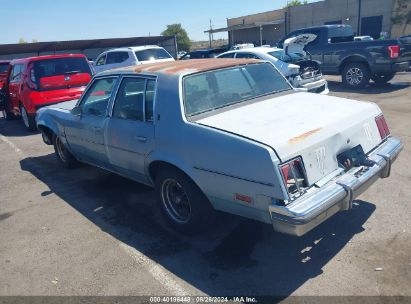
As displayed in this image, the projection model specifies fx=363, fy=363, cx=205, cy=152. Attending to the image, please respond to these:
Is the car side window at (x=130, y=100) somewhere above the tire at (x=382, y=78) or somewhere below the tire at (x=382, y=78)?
above

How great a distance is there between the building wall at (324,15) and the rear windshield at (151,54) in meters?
27.0

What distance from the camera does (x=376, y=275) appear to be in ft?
9.74

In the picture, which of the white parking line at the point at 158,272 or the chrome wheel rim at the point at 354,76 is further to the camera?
the chrome wheel rim at the point at 354,76

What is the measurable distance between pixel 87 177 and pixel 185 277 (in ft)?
10.7

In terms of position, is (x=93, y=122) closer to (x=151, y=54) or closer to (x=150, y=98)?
(x=150, y=98)

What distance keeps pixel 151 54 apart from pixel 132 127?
1079 cm

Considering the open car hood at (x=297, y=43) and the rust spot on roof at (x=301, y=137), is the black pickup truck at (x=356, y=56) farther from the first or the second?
the rust spot on roof at (x=301, y=137)

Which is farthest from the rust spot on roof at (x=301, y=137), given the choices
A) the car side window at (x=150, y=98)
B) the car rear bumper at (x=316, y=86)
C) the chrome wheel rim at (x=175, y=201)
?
the car rear bumper at (x=316, y=86)

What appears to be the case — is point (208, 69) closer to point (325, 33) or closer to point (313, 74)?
point (313, 74)

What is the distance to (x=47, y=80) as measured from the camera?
9.14 meters

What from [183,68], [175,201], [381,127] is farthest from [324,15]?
[175,201]

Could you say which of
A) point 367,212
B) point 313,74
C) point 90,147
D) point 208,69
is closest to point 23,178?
point 90,147

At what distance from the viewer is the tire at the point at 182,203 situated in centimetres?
351

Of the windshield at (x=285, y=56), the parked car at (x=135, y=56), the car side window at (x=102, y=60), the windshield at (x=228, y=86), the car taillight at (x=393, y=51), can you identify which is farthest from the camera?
the car side window at (x=102, y=60)
